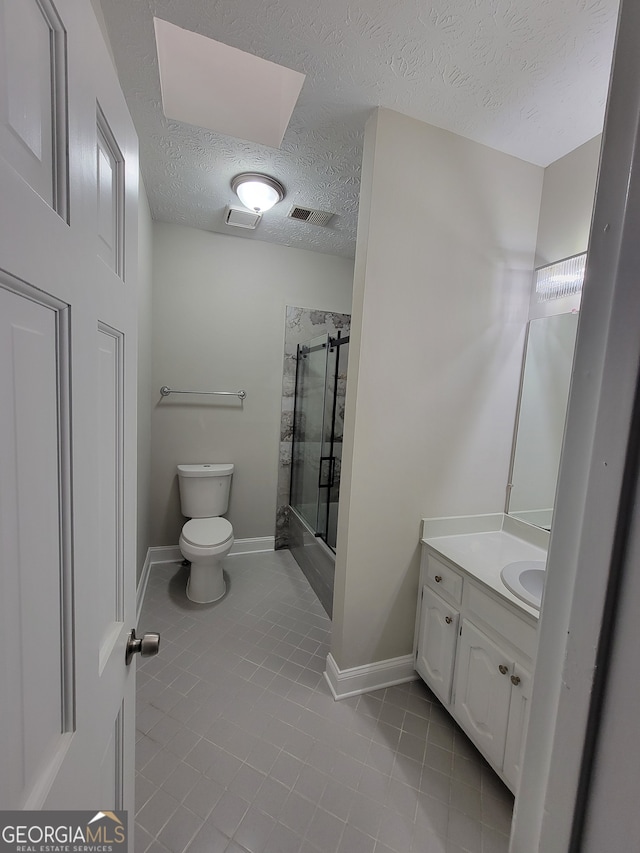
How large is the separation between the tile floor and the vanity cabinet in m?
0.16

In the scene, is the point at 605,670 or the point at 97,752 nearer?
the point at 605,670

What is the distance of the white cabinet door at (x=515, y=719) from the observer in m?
1.15

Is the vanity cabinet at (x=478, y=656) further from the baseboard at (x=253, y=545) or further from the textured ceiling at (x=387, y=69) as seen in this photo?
the textured ceiling at (x=387, y=69)

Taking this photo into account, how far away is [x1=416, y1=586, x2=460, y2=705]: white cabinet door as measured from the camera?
58.8 inches

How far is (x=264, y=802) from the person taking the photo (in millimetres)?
1188

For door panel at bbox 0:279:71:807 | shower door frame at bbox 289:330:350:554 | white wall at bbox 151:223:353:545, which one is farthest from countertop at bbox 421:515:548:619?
white wall at bbox 151:223:353:545

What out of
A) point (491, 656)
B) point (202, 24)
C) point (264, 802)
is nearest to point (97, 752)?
point (264, 802)

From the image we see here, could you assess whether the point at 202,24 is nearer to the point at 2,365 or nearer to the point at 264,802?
the point at 2,365

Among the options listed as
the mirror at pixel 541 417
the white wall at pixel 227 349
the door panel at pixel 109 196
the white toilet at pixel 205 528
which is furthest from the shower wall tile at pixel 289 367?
the door panel at pixel 109 196

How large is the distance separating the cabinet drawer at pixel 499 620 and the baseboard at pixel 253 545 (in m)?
1.97

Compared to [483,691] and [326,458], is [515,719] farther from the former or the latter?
[326,458]

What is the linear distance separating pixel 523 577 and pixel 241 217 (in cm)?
266

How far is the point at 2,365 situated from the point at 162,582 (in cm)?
260

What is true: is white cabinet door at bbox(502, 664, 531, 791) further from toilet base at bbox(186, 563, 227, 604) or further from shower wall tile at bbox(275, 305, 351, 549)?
shower wall tile at bbox(275, 305, 351, 549)
